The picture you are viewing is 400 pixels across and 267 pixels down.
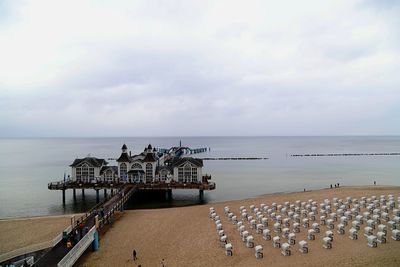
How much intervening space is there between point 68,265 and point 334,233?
16.9m

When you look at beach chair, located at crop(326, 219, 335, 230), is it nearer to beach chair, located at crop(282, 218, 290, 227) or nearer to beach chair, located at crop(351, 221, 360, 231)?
beach chair, located at crop(351, 221, 360, 231)

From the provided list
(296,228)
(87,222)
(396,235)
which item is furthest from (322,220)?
(87,222)

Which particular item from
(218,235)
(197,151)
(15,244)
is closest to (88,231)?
(15,244)

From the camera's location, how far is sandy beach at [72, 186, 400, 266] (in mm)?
18156

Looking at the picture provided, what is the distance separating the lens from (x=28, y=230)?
2789cm

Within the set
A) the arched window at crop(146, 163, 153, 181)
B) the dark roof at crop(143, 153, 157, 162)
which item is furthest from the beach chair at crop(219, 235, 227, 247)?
the dark roof at crop(143, 153, 157, 162)

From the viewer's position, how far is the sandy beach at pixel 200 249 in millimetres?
18156

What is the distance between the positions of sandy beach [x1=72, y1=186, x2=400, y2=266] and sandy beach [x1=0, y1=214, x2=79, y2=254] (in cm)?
515

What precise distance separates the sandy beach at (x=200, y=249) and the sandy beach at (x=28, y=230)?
5.15 m

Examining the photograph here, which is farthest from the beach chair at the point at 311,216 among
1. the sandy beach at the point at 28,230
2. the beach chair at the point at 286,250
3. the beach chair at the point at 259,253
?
the sandy beach at the point at 28,230

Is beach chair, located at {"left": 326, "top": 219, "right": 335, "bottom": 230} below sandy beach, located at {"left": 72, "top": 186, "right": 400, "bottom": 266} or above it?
above

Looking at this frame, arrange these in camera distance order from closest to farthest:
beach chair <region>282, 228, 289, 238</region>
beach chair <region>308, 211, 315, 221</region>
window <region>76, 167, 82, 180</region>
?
1. beach chair <region>282, 228, 289, 238</region>
2. beach chair <region>308, 211, 315, 221</region>
3. window <region>76, 167, 82, 180</region>

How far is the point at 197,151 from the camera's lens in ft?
427

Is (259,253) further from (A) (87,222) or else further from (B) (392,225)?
(A) (87,222)
